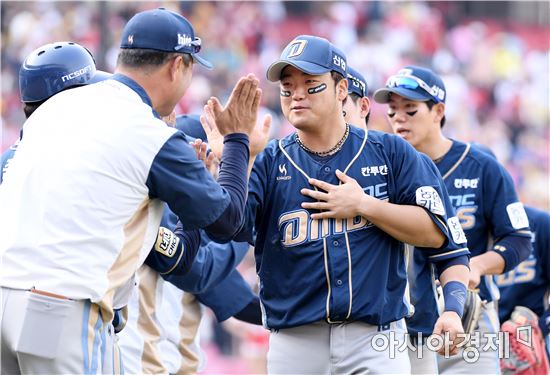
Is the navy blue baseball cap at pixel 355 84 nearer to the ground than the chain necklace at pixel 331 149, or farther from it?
farther from it

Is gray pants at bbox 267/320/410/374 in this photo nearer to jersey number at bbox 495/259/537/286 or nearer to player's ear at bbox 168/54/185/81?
player's ear at bbox 168/54/185/81

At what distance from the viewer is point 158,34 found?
4.20m

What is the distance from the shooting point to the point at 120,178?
3.91m

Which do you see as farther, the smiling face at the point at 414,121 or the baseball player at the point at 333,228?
the smiling face at the point at 414,121

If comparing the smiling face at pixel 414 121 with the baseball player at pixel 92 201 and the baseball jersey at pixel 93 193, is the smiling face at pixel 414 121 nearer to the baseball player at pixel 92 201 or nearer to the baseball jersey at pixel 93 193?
the baseball player at pixel 92 201

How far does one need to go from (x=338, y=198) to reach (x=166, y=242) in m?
0.88

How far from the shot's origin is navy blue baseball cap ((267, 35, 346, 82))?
15.5 ft

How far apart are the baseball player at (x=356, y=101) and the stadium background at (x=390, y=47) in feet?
28.7

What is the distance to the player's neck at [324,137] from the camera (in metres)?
4.87

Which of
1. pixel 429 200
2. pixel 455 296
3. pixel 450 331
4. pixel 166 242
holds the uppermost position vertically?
pixel 429 200

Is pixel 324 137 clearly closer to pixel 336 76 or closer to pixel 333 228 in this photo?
pixel 336 76

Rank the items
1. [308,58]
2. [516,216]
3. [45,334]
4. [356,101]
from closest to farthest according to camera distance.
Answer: [45,334]
[308,58]
[356,101]
[516,216]

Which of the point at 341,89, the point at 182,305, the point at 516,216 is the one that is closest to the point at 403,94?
the point at 516,216

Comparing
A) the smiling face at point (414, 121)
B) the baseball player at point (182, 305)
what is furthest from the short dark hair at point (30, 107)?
the smiling face at point (414, 121)
